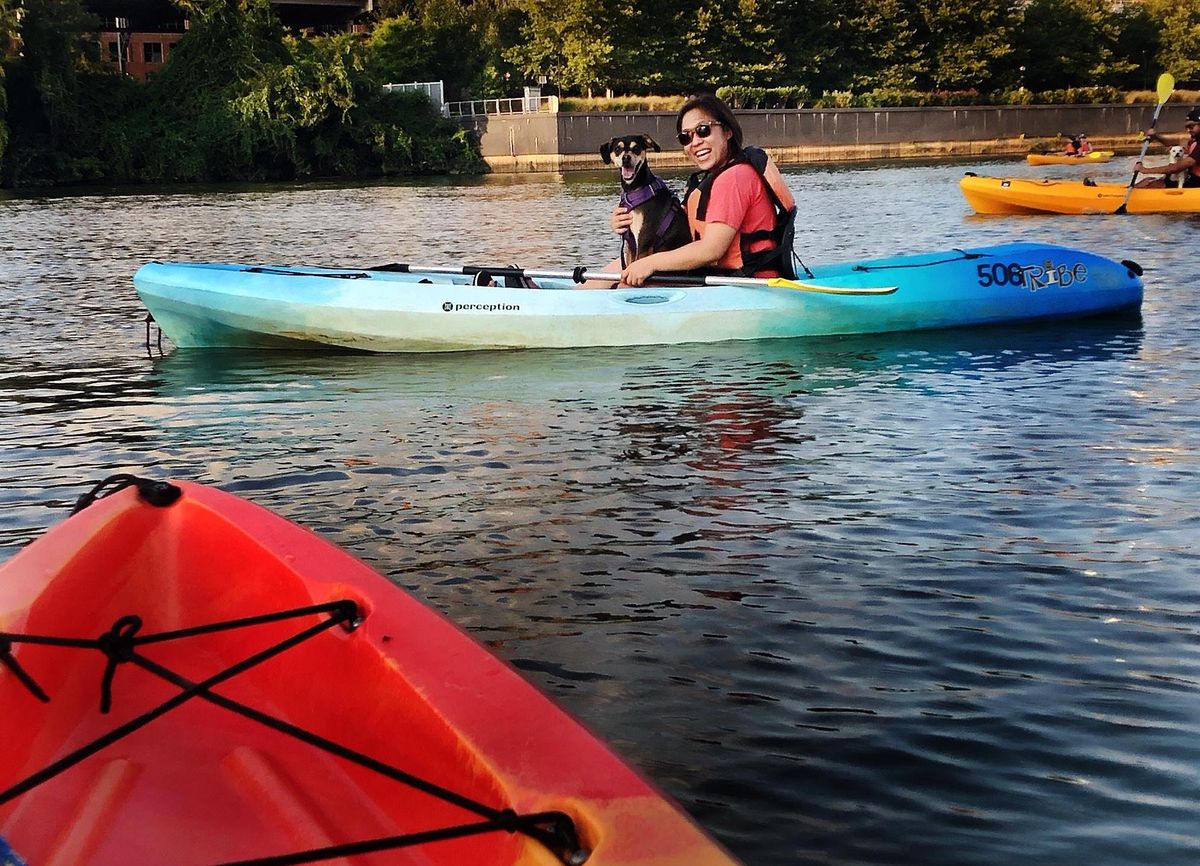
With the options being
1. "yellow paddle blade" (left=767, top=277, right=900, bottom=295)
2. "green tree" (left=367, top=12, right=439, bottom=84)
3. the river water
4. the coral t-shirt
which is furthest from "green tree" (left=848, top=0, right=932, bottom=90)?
the coral t-shirt

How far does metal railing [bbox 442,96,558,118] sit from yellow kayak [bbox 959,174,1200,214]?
3318 centimetres

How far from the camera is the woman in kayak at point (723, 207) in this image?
29.7 feet

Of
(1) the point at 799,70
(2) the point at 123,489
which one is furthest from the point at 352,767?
(1) the point at 799,70

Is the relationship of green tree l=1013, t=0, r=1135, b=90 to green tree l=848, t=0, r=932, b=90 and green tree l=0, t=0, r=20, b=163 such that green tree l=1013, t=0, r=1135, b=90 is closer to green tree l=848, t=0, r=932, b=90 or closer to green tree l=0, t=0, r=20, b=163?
green tree l=848, t=0, r=932, b=90

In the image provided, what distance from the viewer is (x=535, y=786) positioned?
2469 millimetres

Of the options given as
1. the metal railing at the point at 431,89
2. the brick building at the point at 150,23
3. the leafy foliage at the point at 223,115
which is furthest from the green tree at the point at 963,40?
the brick building at the point at 150,23

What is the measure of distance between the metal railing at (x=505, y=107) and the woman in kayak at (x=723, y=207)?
44.5 metres

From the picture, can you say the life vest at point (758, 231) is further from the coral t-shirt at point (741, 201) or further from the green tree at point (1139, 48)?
the green tree at point (1139, 48)

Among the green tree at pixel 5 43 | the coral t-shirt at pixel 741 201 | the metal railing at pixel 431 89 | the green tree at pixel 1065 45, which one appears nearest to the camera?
the coral t-shirt at pixel 741 201

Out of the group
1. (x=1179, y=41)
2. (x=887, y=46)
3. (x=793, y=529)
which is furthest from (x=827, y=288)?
(x=1179, y=41)

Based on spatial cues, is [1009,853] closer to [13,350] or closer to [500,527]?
[500,527]

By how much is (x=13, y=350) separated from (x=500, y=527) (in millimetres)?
7095

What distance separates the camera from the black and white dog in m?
9.25

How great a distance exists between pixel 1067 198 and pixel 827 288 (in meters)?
12.0
